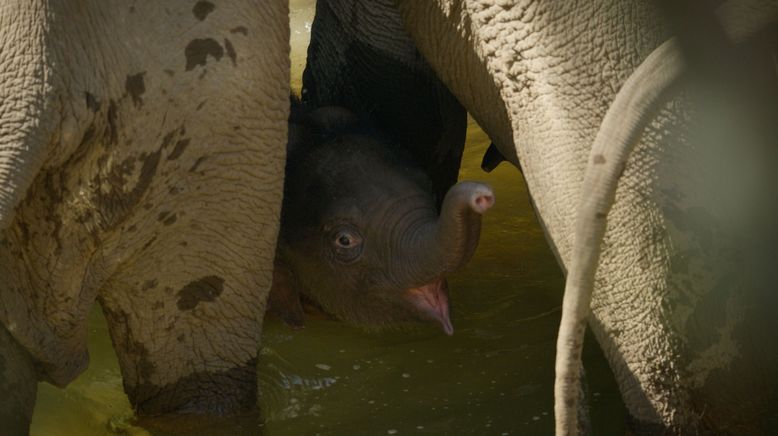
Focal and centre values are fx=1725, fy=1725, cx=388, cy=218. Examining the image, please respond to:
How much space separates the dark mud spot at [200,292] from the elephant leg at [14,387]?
1.09 ft

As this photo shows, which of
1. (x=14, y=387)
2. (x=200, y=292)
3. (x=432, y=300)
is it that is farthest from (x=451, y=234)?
(x=14, y=387)

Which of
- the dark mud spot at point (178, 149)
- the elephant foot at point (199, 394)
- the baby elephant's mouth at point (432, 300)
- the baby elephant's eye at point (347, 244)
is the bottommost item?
the baby elephant's mouth at point (432, 300)

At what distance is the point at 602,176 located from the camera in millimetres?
2293

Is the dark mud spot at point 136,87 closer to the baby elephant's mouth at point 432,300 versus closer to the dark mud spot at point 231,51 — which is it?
the dark mud spot at point 231,51

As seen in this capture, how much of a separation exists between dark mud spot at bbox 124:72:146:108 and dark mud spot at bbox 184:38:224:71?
87mm

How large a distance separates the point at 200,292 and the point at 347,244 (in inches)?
19.9

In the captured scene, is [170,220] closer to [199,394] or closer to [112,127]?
[112,127]

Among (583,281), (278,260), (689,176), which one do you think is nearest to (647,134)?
(689,176)

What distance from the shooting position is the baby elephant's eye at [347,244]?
3.63 m

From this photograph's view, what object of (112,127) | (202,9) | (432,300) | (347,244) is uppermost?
(202,9)

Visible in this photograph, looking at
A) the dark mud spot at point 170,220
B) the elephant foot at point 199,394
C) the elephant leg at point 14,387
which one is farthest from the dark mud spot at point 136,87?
the elephant foot at point 199,394

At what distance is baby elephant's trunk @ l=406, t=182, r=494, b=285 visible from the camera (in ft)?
10.4

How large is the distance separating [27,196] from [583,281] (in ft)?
3.37

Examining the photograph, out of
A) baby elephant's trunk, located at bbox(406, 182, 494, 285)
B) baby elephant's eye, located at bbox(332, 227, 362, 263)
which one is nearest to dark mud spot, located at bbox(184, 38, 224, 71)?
baby elephant's trunk, located at bbox(406, 182, 494, 285)
